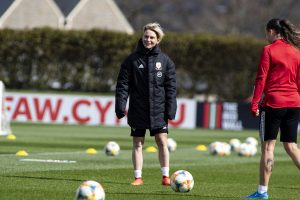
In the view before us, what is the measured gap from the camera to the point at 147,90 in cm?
1303

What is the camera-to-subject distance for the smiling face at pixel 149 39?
12898 mm

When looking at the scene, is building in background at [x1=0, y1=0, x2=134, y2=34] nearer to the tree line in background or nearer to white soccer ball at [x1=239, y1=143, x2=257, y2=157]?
the tree line in background

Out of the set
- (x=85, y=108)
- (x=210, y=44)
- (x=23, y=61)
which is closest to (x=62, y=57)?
(x=23, y=61)

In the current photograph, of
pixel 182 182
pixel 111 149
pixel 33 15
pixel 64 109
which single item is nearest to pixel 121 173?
pixel 182 182

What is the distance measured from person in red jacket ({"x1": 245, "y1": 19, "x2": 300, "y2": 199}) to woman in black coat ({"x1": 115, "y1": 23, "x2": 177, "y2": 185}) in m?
1.70

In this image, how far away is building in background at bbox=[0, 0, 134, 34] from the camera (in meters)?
52.7

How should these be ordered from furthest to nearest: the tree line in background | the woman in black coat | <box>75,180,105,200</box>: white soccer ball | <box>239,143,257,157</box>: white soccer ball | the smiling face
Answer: the tree line in background, <box>239,143,257,157</box>: white soccer ball, the woman in black coat, the smiling face, <box>75,180,105,200</box>: white soccer ball

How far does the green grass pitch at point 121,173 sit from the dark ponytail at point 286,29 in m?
1.93

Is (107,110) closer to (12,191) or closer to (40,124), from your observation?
(40,124)

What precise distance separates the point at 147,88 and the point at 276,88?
200 centimetres

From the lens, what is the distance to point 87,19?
191 ft

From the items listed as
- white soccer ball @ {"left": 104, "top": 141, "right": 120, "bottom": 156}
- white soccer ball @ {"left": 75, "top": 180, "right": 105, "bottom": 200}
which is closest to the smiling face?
white soccer ball @ {"left": 75, "top": 180, "right": 105, "bottom": 200}

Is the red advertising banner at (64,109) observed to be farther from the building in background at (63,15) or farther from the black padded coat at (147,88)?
the black padded coat at (147,88)

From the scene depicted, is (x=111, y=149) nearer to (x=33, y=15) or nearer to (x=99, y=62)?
(x=99, y=62)
